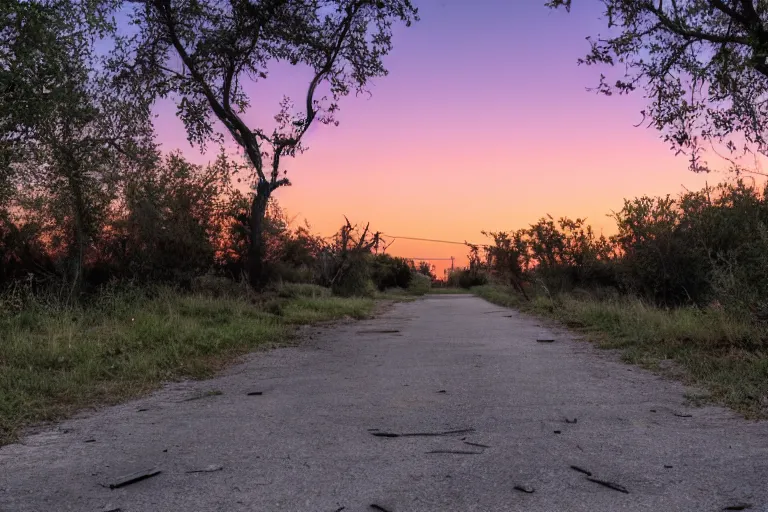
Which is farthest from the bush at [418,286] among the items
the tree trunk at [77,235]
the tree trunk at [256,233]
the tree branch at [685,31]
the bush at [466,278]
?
the tree branch at [685,31]

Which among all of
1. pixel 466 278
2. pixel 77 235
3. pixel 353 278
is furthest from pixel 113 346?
pixel 466 278

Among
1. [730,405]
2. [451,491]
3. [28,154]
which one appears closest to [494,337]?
[730,405]

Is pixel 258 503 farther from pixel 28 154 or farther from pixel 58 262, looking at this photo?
pixel 58 262

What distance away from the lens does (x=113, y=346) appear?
8.12 meters

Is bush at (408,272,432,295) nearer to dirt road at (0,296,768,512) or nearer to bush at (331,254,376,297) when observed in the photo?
bush at (331,254,376,297)

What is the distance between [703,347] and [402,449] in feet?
20.3

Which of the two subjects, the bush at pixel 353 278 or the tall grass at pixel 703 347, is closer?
the tall grass at pixel 703 347

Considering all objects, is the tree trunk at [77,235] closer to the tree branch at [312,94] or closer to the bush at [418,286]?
the tree branch at [312,94]

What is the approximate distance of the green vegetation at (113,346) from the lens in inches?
231

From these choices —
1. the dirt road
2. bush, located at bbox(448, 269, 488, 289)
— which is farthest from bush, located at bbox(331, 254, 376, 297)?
bush, located at bbox(448, 269, 488, 289)

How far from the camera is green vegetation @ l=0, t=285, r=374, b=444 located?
588cm

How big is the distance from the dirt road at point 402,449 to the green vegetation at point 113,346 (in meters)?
0.58

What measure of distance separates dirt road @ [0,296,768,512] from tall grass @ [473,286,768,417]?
47 cm

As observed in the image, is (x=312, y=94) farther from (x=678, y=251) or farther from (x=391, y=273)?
(x=391, y=273)
